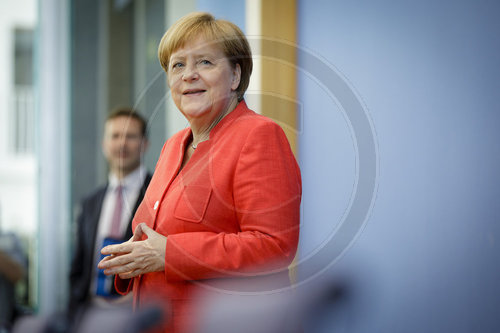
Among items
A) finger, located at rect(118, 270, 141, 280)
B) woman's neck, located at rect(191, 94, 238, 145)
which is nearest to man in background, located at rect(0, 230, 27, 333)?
finger, located at rect(118, 270, 141, 280)

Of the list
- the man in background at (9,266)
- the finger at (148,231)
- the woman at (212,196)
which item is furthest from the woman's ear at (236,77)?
the man in background at (9,266)

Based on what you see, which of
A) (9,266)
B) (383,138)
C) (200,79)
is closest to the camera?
(200,79)

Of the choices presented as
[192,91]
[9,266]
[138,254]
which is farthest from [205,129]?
[9,266]

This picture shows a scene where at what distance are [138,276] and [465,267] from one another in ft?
1.73

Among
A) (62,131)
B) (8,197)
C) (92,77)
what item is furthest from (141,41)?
(8,197)

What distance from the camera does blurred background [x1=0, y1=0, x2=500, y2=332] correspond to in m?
0.66

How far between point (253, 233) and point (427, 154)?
418 mm

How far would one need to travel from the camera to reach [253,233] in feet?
2.02

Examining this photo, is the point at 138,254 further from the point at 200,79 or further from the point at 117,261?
the point at 200,79

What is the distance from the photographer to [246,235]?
62 cm

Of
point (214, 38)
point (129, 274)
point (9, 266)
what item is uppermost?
point (214, 38)

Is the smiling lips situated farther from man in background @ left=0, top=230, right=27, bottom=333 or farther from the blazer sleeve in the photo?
man in background @ left=0, top=230, right=27, bottom=333

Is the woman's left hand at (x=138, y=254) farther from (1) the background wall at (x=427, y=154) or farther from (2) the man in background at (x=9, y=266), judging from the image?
(2) the man in background at (x=9, y=266)

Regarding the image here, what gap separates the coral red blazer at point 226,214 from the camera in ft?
2.03
